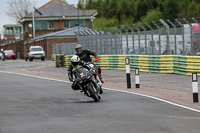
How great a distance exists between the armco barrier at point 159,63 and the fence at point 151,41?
0.49 metres

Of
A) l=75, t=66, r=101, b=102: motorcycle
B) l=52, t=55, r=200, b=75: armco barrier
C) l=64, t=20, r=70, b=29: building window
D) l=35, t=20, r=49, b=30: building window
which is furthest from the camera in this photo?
l=64, t=20, r=70, b=29: building window

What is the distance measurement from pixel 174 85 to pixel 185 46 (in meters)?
5.79

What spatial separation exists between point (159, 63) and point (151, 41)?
6.90ft

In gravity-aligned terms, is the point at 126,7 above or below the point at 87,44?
above

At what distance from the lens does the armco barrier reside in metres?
22.8

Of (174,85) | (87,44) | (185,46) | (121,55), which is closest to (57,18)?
(87,44)

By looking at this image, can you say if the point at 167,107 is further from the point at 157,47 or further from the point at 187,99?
the point at 157,47

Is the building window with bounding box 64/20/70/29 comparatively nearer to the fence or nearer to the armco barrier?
the fence

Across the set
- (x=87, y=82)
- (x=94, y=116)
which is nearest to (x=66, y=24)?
(x=87, y=82)

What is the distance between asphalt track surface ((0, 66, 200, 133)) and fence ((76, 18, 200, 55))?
32.8ft

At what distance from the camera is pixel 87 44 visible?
38.5 metres

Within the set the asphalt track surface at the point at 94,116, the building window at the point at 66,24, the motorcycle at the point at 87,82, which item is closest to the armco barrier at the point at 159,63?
the asphalt track surface at the point at 94,116

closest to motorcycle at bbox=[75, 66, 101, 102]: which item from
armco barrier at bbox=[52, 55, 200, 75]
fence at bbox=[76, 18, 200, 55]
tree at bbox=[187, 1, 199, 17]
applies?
armco barrier at bbox=[52, 55, 200, 75]

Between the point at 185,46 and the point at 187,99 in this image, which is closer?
the point at 187,99
